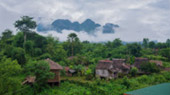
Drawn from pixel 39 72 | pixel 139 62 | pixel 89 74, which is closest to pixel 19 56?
pixel 39 72

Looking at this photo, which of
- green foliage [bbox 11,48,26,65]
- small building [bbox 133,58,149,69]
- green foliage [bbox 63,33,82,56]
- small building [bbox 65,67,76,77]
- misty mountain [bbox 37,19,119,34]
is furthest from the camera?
misty mountain [bbox 37,19,119,34]

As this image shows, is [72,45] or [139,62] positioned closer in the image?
[139,62]

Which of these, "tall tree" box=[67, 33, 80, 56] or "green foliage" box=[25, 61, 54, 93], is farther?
"tall tree" box=[67, 33, 80, 56]

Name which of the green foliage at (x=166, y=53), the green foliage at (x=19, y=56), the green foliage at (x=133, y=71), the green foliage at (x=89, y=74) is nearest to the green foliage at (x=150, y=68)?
the green foliage at (x=133, y=71)

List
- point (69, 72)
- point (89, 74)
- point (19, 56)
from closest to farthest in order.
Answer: point (19, 56) → point (89, 74) → point (69, 72)

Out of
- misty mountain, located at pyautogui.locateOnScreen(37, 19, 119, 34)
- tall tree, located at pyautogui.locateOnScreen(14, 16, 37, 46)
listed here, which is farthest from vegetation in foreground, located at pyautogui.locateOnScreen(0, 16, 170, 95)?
misty mountain, located at pyautogui.locateOnScreen(37, 19, 119, 34)

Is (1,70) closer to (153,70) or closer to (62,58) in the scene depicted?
(62,58)

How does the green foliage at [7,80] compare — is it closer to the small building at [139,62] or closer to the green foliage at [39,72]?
the green foliage at [39,72]

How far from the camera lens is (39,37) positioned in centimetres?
3484

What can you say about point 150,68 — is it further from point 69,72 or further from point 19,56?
point 19,56

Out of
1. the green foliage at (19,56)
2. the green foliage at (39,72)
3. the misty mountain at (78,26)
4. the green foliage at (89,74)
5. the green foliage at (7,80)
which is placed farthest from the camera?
the misty mountain at (78,26)

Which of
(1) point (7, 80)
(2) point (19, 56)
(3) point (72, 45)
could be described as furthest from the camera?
(3) point (72, 45)

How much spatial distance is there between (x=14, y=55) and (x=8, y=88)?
11.7m

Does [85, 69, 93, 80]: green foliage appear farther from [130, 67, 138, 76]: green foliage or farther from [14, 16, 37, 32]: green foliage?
[14, 16, 37, 32]: green foliage
